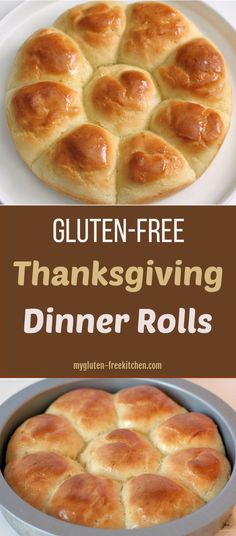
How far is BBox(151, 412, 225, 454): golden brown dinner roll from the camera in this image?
1.16m

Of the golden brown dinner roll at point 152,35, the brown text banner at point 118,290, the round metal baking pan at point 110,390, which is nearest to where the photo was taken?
the round metal baking pan at point 110,390

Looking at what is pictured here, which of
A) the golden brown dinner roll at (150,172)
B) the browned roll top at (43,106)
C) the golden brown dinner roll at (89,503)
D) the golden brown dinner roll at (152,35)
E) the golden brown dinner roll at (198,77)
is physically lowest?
the golden brown dinner roll at (89,503)

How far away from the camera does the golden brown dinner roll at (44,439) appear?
45.2 inches

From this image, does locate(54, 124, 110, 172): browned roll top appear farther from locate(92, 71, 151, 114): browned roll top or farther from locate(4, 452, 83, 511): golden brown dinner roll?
locate(4, 452, 83, 511): golden brown dinner roll

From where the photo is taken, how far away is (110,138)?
1306mm

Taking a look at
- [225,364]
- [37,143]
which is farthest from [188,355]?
[37,143]

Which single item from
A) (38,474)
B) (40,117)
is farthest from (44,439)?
(40,117)

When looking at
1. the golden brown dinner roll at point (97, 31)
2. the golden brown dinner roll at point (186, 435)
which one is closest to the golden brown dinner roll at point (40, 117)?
the golden brown dinner roll at point (97, 31)

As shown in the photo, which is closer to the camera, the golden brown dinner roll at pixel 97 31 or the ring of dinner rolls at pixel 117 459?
the ring of dinner rolls at pixel 117 459

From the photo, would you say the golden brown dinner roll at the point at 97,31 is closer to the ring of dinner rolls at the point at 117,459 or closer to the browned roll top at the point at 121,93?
the browned roll top at the point at 121,93

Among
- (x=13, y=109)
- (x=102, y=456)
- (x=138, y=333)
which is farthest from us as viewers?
(x=13, y=109)

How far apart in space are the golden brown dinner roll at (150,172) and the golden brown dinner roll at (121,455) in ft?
1.30

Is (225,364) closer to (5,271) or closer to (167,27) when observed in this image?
(5,271)

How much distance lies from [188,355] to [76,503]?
339 millimetres
